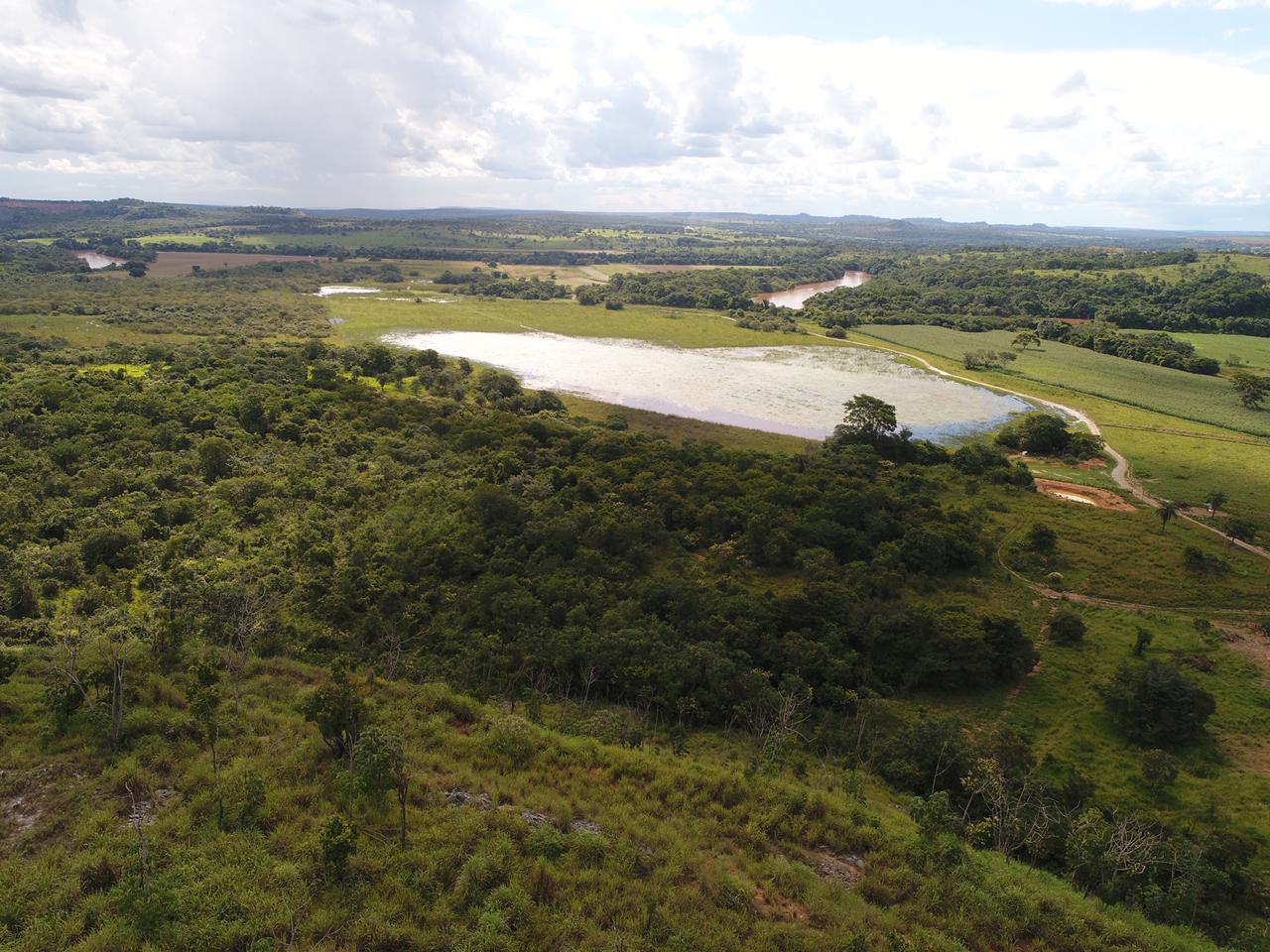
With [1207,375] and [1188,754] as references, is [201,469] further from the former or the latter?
[1207,375]

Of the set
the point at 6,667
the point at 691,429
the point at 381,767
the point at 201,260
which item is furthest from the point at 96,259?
the point at 381,767

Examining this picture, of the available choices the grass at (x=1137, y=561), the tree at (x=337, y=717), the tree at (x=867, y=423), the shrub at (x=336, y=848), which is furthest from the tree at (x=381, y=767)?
the tree at (x=867, y=423)

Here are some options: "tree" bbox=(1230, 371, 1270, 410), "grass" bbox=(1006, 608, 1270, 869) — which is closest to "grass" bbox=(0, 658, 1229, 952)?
"grass" bbox=(1006, 608, 1270, 869)

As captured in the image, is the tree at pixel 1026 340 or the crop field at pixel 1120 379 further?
the tree at pixel 1026 340

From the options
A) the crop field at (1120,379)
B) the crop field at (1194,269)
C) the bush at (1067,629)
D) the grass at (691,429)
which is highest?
the crop field at (1194,269)

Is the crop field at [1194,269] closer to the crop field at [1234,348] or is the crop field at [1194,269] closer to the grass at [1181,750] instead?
the crop field at [1234,348]

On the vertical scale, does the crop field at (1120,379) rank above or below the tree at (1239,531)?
above
